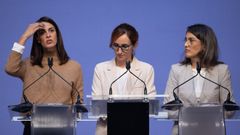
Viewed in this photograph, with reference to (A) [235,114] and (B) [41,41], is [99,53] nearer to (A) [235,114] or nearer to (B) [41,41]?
(B) [41,41]

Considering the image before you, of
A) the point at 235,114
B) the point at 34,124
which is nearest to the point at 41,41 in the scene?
the point at 34,124

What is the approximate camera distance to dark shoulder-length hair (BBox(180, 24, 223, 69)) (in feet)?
13.8

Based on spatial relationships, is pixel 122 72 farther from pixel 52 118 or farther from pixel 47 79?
pixel 52 118

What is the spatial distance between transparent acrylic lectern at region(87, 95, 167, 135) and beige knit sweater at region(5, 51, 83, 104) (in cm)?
66

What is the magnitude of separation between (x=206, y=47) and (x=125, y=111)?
0.99 m

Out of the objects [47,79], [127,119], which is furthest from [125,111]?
[47,79]

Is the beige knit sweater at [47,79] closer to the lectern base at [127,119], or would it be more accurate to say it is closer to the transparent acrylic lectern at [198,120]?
the lectern base at [127,119]

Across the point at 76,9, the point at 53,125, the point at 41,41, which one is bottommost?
the point at 53,125

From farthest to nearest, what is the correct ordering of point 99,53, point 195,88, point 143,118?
point 99,53 → point 195,88 → point 143,118

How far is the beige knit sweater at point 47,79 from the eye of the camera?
13.6 ft

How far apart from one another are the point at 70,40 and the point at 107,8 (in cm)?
45

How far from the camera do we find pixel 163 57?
5512 mm

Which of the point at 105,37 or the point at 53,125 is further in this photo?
the point at 105,37

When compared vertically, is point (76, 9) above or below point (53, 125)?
above
